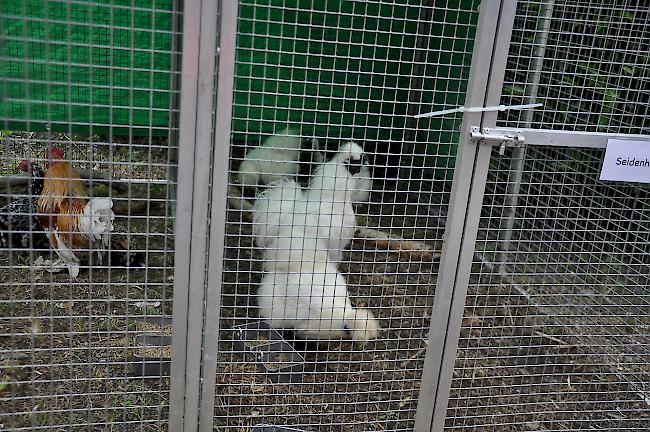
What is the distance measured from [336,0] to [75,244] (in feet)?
9.79

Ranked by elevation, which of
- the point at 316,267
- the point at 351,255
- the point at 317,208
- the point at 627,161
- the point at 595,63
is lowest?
the point at 351,255

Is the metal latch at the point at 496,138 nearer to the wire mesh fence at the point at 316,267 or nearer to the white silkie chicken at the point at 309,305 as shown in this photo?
the wire mesh fence at the point at 316,267

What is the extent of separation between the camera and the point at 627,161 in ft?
8.71

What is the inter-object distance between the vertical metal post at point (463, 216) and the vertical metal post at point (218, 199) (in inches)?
38.5

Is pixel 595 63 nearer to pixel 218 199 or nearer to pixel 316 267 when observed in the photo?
pixel 316 267

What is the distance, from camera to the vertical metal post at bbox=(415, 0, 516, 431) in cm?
240

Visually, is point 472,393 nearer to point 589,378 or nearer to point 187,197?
point 589,378

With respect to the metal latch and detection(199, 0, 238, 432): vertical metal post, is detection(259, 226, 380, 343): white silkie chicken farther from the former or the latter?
the metal latch

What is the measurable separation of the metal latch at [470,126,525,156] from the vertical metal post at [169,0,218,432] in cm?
109

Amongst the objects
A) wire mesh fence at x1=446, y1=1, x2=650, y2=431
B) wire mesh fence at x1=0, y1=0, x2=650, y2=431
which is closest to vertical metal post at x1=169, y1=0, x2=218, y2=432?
wire mesh fence at x1=0, y1=0, x2=650, y2=431

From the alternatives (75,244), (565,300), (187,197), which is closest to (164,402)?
(187,197)

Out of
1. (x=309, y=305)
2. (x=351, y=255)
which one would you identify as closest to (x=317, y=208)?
(x=351, y=255)

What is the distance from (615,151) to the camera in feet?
8.62

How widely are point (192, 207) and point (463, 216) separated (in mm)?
1160
